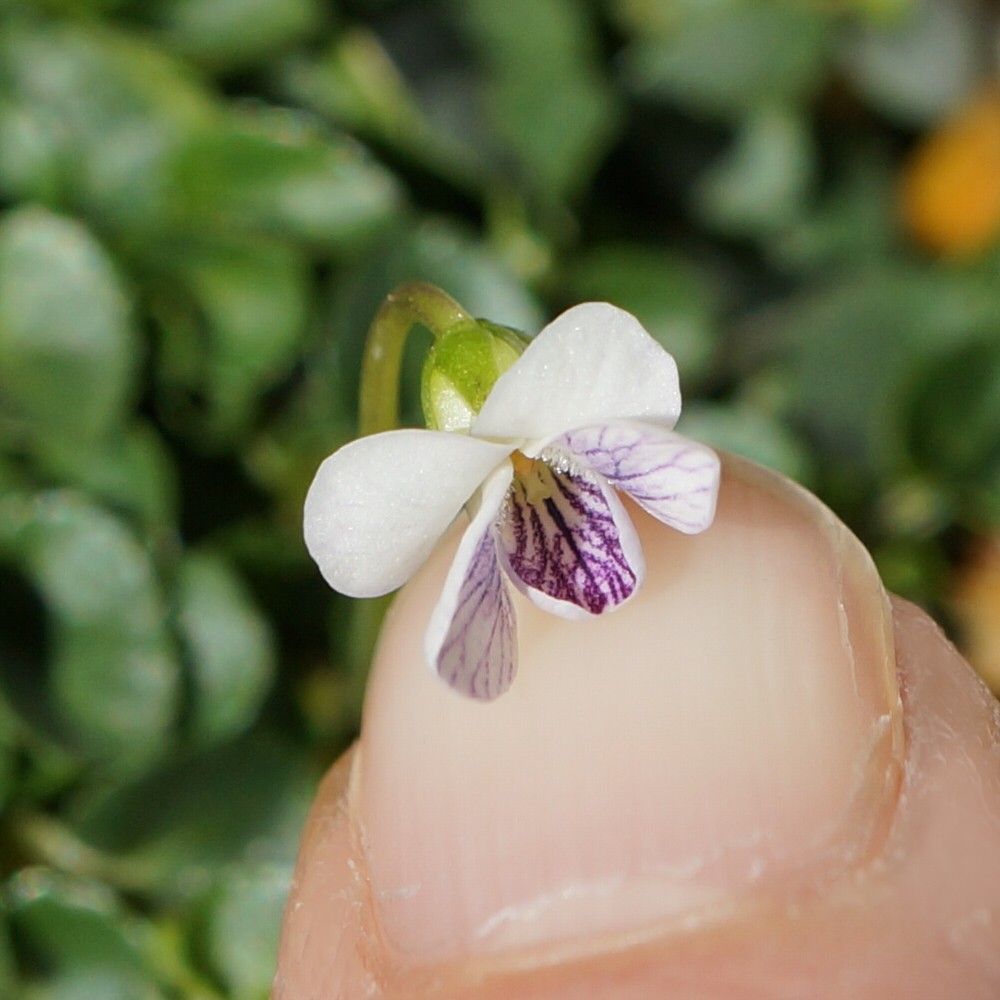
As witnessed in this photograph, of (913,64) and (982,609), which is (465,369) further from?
(913,64)

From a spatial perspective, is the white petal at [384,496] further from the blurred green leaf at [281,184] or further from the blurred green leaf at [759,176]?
the blurred green leaf at [759,176]

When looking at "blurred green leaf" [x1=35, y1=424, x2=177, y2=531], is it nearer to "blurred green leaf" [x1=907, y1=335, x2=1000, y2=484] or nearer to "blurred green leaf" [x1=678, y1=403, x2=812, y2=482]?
"blurred green leaf" [x1=678, y1=403, x2=812, y2=482]

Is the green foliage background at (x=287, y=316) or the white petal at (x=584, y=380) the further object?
the green foliage background at (x=287, y=316)

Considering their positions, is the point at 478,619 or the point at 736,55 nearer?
the point at 478,619

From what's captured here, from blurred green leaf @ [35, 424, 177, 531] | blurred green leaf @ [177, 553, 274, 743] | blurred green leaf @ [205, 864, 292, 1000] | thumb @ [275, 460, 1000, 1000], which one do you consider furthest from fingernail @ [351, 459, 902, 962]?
blurred green leaf @ [35, 424, 177, 531]

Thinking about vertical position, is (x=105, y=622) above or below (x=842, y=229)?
below

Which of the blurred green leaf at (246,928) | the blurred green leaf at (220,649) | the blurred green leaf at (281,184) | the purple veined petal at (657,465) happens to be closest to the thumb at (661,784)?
the purple veined petal at (657,465)

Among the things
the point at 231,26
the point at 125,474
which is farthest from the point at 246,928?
the point at 231,26
